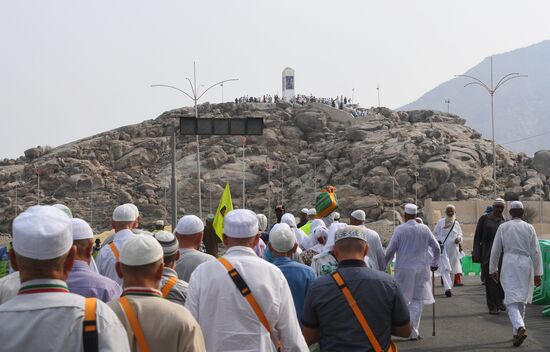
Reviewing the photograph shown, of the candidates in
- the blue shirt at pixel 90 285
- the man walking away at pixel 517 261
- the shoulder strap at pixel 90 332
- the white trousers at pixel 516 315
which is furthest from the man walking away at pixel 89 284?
the man walking away at pixel 517 261

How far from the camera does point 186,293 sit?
19.4 feet

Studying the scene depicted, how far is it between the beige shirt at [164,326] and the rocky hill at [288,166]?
2574 inches

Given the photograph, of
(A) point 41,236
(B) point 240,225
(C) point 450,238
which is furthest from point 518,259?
(A) point 41,236

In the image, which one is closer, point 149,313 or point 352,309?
point 149,313

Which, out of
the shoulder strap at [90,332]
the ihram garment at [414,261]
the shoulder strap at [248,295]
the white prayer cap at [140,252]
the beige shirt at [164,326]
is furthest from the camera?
the ihram garment at [414,261]

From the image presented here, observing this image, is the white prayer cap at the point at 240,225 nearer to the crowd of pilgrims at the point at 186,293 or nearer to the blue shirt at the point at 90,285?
the crowd of pilgrims at the point at 186,293

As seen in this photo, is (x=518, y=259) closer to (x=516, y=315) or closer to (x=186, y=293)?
(x=516, y=315)

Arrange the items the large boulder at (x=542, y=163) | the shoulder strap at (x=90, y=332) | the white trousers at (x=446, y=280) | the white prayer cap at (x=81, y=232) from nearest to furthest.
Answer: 1. the shoulder strap at (x=90, y=332)
2. the white prayer cap at (x=81, y=232)
3. the white trousers at (x=446, y=280)
4. the large boulder at (x=542, y=163)

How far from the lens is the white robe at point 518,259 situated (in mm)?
12375

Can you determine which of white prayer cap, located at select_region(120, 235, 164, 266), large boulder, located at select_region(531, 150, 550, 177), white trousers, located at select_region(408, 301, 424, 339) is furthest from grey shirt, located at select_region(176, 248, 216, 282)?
large boulder, located at select_region(531, 150, 550, 177)

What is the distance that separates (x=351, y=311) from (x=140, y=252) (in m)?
1.68

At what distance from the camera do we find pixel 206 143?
9900 centimetres

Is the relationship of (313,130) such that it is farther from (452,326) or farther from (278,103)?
(452,326)

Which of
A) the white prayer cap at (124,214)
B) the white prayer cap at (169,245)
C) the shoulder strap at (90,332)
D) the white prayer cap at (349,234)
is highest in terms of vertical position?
the white prayer cap at (124,214)
